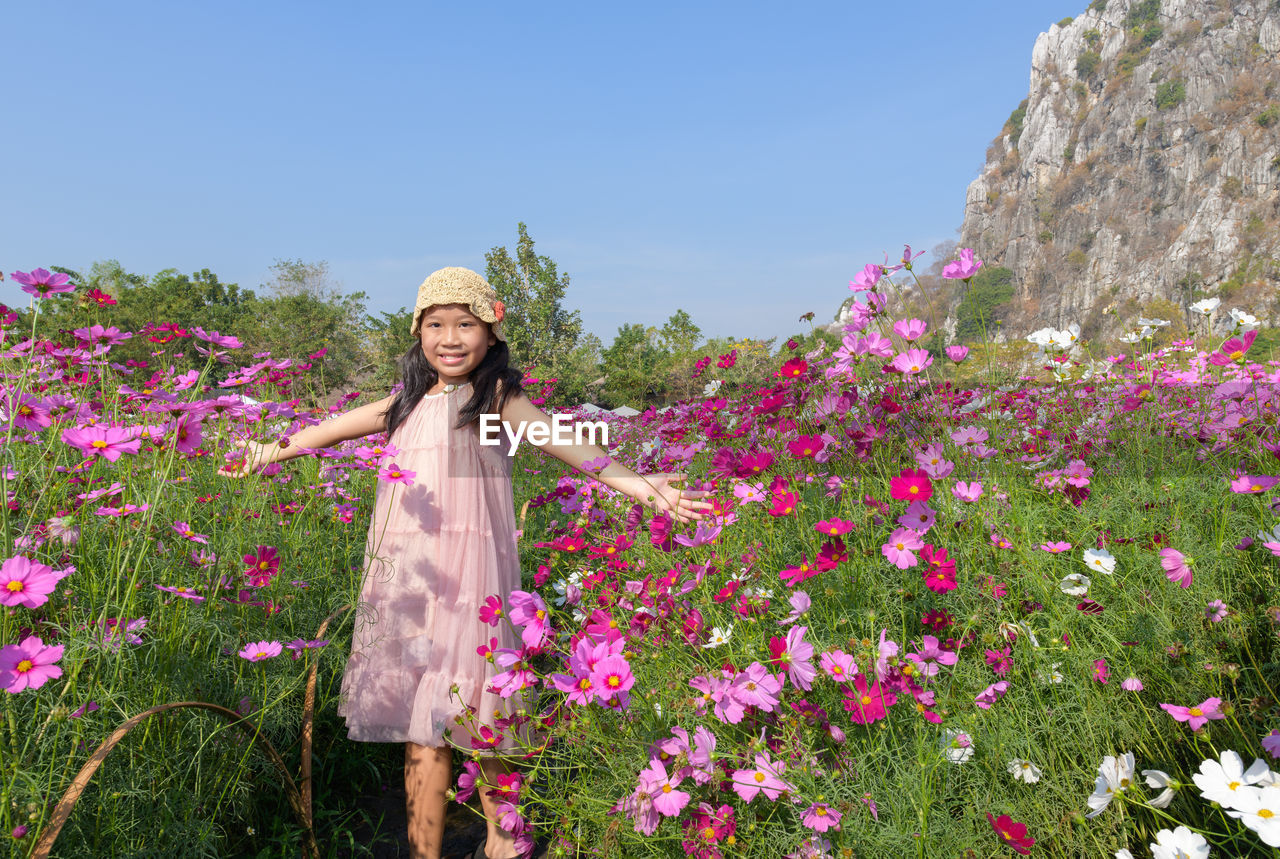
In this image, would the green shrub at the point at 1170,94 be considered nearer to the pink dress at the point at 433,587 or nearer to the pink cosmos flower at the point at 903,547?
the pink cosmos flower at the point at 903,547

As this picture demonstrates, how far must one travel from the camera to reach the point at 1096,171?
247 feet

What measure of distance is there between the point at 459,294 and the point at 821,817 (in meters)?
1.59

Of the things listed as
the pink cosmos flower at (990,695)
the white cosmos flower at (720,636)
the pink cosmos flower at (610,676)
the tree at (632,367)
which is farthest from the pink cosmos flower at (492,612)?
the tree at (632,367)

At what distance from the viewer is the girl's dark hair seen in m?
2.10

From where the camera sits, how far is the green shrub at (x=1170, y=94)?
228 feet

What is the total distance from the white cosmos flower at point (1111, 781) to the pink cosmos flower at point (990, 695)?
9.5 inches

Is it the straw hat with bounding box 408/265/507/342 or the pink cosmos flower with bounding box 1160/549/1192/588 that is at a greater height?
the straw hat with bounding box 408/265/507/342

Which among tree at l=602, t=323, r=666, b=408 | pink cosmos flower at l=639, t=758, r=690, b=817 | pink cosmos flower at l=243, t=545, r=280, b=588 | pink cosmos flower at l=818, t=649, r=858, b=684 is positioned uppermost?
tree at l=602, t=323, r=666, b=408

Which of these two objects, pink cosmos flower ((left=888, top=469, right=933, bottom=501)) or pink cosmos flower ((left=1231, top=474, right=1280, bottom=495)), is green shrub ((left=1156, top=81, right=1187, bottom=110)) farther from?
pink cosmos flower ((left=888, top=469, right=933, bottom=501))

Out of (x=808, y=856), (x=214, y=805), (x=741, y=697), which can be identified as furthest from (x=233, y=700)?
(x=808, y=856)

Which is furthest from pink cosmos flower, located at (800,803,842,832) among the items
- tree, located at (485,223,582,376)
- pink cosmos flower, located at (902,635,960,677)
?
tree, located at (485,223,582,376)

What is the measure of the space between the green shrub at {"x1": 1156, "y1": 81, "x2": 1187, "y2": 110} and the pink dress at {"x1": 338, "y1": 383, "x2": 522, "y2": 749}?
9187cm

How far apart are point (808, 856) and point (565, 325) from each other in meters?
34.2

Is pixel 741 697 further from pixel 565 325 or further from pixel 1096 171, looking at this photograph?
pixel 1096 171
